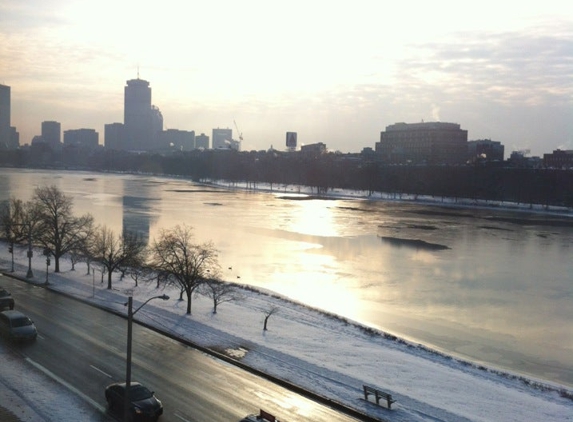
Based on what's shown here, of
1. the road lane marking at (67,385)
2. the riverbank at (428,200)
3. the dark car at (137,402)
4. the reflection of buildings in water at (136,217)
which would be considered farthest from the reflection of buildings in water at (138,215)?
the dark car at (137,402)

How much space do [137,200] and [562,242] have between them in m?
58.7

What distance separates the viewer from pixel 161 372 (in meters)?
18.2

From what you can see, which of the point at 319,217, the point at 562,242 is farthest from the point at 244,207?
the point at 562,242

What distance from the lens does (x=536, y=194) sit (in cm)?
9931

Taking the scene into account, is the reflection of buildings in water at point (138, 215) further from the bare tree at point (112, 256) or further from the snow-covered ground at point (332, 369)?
the snow-covered ground at point (332, 369)

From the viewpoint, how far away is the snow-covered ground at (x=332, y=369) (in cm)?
1647

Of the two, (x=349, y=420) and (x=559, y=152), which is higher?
A: (x=559, y=152)

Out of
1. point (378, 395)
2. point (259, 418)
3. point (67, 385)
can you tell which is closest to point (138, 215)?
point (67, 385)

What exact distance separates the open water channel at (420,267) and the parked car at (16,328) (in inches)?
534

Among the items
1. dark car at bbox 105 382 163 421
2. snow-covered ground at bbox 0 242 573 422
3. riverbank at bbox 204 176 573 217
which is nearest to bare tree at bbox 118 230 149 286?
snow-covered ground at bbox 0 242 573 422

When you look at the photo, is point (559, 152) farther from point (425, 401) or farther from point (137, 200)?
point (425, 401)

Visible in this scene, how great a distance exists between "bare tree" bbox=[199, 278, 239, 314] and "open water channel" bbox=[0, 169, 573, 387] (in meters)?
3.92

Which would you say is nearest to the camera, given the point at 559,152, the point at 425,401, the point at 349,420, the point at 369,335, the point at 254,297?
the point at 349,420

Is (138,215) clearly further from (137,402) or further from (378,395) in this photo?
(137,402)
